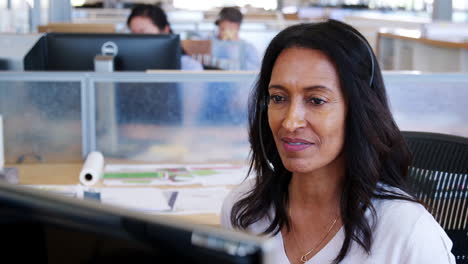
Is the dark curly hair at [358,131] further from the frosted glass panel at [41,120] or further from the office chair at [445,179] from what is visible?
the frosted glass panel at [41,120]

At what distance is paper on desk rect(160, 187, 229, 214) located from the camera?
1877mm

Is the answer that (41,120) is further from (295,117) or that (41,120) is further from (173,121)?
(295,117)

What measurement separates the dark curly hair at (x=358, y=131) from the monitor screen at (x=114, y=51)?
158 centimetres

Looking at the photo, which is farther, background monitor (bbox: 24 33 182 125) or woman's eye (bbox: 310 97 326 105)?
background monitor (bbox: 24 33 182 125)

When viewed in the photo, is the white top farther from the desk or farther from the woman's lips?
A: the desk

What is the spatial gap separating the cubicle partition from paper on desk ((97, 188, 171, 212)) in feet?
1.16

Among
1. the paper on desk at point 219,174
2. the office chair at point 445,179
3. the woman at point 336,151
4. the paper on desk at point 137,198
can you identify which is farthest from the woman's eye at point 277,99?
the paper on desk at point 219,174

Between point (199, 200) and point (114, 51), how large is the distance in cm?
101

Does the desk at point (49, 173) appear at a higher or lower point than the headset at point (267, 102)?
lower

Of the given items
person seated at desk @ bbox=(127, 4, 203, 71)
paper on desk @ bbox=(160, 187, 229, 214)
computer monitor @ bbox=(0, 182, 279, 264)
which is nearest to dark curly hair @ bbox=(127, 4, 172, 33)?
person seated at desk @ bbox=(127, 4, 203, 71)

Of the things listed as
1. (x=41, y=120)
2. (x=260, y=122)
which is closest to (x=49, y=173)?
(x=41, y=120)

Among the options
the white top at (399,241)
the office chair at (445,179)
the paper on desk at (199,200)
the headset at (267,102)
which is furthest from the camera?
the paper on desk at (199,200)

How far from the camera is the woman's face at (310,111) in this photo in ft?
3.68

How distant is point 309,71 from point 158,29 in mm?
3024
